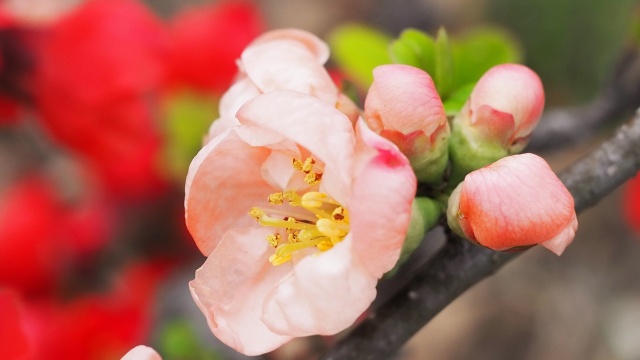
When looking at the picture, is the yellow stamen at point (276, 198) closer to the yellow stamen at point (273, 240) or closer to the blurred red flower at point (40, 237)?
the yellow stamen at point (273, 240)

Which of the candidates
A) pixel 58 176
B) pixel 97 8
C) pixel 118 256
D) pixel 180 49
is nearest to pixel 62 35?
pixel 97 8

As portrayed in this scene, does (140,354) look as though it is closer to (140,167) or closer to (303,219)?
(303,219)

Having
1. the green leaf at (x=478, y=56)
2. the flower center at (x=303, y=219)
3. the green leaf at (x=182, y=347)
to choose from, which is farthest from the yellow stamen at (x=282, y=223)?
the green leaf at (x=182, y=347)

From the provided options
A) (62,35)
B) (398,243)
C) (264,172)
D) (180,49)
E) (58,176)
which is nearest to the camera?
(398,243)

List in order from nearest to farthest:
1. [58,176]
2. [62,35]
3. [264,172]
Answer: [264,172]
[62,35]
[58,176]

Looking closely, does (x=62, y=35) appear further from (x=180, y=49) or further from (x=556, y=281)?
(x=556, y=281)

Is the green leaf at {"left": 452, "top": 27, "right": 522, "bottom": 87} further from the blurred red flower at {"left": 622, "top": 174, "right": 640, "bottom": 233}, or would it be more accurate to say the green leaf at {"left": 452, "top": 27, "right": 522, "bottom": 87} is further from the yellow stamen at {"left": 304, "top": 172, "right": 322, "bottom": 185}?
the blurred red flower at {"left": 622, "top": 174, "right": 640, "bottom": 233}
